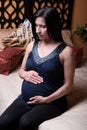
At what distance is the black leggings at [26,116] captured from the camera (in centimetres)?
154

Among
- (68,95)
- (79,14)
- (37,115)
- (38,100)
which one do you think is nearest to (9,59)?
(68,95)

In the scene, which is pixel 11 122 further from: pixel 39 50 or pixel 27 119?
pixel 39 50

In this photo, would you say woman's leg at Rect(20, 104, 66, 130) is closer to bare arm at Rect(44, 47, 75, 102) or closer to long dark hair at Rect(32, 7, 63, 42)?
bare arm at Rect(44, 47, 75, 102)

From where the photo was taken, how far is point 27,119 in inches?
60.4

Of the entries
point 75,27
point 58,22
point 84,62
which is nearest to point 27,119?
point 58,22

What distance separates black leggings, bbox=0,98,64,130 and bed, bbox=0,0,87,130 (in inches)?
1.8

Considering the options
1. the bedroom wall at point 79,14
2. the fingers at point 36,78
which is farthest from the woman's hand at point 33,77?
the bedroom wall at point 79,14

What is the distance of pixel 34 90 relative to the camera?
66.9 inches

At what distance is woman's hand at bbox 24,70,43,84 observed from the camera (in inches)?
67.1

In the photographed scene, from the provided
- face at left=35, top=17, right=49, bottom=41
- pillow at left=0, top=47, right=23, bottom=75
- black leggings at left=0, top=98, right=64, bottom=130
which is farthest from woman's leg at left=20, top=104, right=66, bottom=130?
pillow at left=0, top=47, right=23, bottom=75

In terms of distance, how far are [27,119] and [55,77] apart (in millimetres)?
336

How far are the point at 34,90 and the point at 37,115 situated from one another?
0.64 ft

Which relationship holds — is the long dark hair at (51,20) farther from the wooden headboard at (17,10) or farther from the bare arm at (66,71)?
the wooden headboard at (17,10)

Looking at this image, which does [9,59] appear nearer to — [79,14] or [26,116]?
[26,116]
